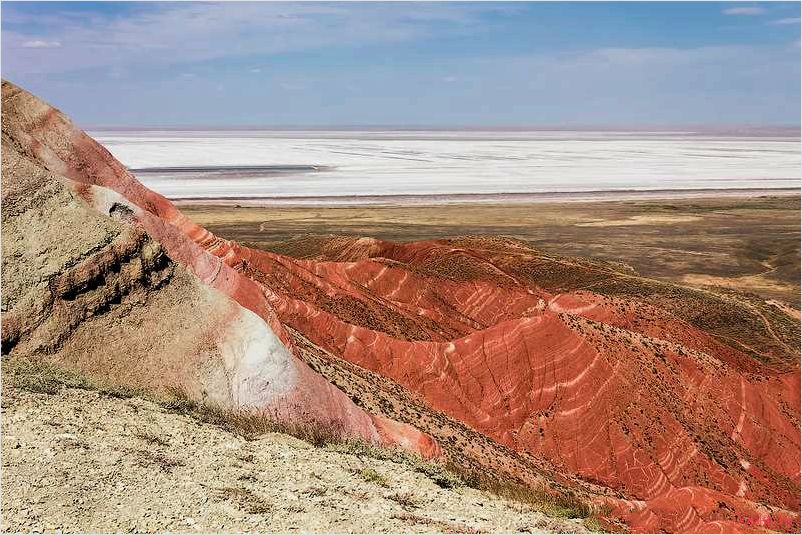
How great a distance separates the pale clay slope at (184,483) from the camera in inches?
291

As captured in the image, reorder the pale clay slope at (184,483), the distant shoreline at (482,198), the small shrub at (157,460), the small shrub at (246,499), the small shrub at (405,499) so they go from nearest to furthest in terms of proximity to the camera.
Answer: the pale clay slope at (184,483) → the small shrub at (246,499) → the small shrub at (157,460) → the small shrub at (405,499) → the distant shoreline at (482,198)

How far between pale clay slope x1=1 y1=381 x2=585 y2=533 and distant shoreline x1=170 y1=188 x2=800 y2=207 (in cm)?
7191

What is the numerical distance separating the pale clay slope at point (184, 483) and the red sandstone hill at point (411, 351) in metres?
1.21

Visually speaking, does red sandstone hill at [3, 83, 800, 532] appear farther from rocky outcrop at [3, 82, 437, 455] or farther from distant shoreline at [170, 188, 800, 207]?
distant shoreline at [170, 188, 800, 207]

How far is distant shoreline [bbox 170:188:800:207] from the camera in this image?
81812 millimetres

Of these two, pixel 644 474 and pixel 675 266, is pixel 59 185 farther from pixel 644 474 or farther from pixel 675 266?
pixel 675 266

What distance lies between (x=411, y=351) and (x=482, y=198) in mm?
71288

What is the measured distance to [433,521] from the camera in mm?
8180

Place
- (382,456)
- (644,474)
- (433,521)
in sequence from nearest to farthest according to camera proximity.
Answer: (433,521) < (382,456) < (644,474)

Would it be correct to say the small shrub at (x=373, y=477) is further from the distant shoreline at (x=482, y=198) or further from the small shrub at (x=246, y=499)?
the distant shoreline at (x=482, y=198)

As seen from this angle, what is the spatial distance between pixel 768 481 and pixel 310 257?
26.7 metres

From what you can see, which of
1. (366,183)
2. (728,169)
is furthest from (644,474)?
(728,169)

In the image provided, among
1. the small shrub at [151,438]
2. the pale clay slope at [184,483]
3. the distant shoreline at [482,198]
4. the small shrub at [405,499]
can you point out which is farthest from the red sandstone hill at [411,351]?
the distant shoreline at [482,198]

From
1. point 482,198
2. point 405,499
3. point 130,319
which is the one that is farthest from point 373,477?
point 482,198
